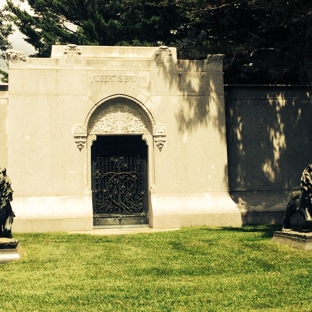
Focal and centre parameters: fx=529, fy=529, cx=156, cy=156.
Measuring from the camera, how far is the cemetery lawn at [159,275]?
637cm

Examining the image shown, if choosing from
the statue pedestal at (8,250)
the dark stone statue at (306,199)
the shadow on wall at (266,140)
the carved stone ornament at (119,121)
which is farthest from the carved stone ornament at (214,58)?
the statue pedestal at (8,250)

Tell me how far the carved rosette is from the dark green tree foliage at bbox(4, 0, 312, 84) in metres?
3.14

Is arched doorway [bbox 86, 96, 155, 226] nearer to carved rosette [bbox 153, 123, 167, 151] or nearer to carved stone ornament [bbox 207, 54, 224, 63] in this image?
carved rosette [bbox 153, 123, 167, 151]

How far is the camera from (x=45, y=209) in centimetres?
1329

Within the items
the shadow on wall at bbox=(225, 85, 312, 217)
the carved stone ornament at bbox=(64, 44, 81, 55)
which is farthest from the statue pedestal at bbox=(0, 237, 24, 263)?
the shadow on wall at bbox=(225, 85, 312, 217)

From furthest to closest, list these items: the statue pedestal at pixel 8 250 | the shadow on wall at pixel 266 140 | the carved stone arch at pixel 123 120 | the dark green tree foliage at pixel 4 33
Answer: the dark green tree foliage at pixel 4 33, the shadow on wall at pixel 266 140, the carved stone arch at pixel 123 120, the statue pedestal at pixel 8 250

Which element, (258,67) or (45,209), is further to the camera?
(258,67)

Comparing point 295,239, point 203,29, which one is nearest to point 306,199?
point 295,239

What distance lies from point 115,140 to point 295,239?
6.20 m

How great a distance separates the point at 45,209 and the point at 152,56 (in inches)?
194

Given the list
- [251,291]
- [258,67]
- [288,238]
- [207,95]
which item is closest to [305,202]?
[288,238]

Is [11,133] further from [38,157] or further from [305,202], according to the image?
[305,202]

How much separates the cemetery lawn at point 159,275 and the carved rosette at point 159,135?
3225 mm

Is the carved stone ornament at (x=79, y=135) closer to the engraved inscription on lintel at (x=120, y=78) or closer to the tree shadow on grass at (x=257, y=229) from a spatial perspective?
the engraved inscription on lintel at (x=120, y=78)
